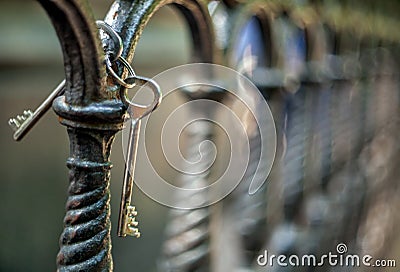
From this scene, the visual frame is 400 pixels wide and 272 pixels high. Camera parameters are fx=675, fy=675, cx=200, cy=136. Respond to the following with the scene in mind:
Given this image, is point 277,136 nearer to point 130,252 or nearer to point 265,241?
point 265,241

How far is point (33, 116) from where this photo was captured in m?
0.51

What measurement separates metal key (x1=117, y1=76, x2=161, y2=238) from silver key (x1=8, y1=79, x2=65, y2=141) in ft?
0.17

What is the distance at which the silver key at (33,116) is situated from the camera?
49cm

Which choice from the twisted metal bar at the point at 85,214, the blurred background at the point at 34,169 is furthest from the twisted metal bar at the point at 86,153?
the blurred background at the point at 34,169

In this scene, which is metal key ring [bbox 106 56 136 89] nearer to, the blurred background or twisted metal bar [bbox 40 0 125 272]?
twisted metal bar [bbox 40 0 125 272]

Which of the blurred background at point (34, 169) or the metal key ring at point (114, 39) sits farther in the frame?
the blurred background at point (34, 169)

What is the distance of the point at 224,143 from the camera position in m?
0.90

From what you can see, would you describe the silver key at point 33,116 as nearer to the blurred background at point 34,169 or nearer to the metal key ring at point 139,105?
the metal key ring at point 139,105

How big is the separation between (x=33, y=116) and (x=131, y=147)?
0.08 metres

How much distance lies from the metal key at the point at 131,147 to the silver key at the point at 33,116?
2.0 inches

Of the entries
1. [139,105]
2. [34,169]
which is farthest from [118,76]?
[34,169]

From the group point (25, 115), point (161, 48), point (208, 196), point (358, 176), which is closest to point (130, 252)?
point (161, 48)

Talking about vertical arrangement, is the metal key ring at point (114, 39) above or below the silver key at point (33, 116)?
above

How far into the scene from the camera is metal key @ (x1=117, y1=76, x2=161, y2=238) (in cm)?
48
